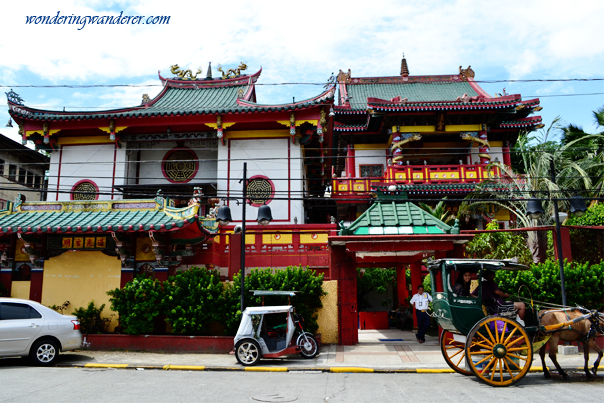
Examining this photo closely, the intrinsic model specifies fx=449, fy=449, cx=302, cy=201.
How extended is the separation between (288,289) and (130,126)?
12.3 meters

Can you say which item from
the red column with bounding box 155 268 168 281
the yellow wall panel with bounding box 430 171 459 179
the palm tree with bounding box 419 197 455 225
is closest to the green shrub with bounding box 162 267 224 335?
the red column with bounding box 155 268 168 281

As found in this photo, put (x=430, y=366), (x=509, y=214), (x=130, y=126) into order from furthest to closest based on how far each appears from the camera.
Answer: (x=509, y=214) → (x=130, y=126) → (x=430, y=366)

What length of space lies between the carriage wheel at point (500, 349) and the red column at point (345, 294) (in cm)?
523

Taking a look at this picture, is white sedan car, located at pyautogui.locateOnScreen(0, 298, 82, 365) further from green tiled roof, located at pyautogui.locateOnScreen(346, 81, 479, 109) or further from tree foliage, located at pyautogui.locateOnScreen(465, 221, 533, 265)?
green tiled roof, located at pyautogui.locateOnScreen(346, 81, 479, 109)

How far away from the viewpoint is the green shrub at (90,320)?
13.1 metres

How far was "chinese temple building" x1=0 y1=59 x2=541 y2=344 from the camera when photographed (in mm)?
13211

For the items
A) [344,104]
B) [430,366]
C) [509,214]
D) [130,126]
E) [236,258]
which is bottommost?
[430,366]

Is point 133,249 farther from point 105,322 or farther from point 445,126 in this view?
point 445,126

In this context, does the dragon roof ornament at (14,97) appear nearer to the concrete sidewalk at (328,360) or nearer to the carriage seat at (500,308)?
the concrete sidewalk at (328,360)

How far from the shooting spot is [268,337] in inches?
433

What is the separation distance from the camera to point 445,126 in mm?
25266

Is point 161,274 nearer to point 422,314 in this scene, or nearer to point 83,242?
point 83,242

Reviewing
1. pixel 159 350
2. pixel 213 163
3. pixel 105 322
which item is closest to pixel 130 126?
pixel 213 163

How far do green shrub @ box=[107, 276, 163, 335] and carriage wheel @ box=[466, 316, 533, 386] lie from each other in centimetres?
841
